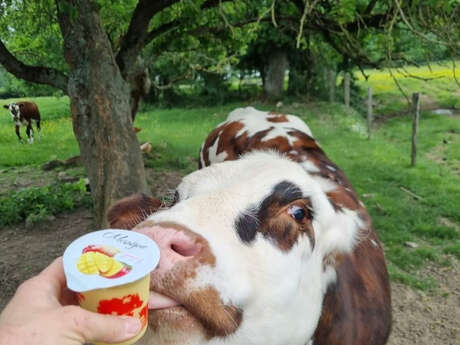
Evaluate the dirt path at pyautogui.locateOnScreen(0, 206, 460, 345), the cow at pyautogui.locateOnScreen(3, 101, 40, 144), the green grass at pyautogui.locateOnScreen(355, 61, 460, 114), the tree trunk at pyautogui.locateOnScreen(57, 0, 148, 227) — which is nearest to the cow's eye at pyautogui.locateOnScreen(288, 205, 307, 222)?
Result: the dirt path at pyautogui.locateOnScreen(0, 206, 460, 345)

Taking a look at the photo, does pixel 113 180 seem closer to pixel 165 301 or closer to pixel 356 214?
pixel 356 214

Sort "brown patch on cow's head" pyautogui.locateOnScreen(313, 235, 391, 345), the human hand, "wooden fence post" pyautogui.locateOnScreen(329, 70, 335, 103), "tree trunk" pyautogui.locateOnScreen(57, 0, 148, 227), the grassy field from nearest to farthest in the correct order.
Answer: the human hand → "brown patch on cow's head" pyautogui.locateOnScreen(313, 235, 391, 345) → "tree trunk" pyautogui.locateOnScreen(57, 0, 148, 227) → the grassy field → "wooden fence post" pyautogui.locateOnScreen(329, 70, 335, 103)

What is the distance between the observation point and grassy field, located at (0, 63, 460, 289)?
15.6 ft

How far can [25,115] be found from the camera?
8.56 meters

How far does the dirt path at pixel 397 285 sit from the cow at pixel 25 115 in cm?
407

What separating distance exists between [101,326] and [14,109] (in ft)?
A: 27.5

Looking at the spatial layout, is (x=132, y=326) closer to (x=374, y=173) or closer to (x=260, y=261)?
(x=260, y=261)

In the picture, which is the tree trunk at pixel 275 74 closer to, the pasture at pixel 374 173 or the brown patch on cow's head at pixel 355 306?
the pasture at pixel 374 173

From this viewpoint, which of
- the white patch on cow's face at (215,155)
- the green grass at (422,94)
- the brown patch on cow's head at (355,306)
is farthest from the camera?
the green grass at (422,94)

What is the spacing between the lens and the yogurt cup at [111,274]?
0.95 meters

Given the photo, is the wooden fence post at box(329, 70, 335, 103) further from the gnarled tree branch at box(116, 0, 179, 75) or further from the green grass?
the gnarled tree branch at box(116, 0, 179, 75)

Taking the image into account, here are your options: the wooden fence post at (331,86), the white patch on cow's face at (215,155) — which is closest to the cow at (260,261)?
the white patch on cow's face at (215,155)

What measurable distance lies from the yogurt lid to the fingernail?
101 mm

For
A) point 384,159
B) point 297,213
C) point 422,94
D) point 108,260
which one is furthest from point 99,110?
point 422,94
